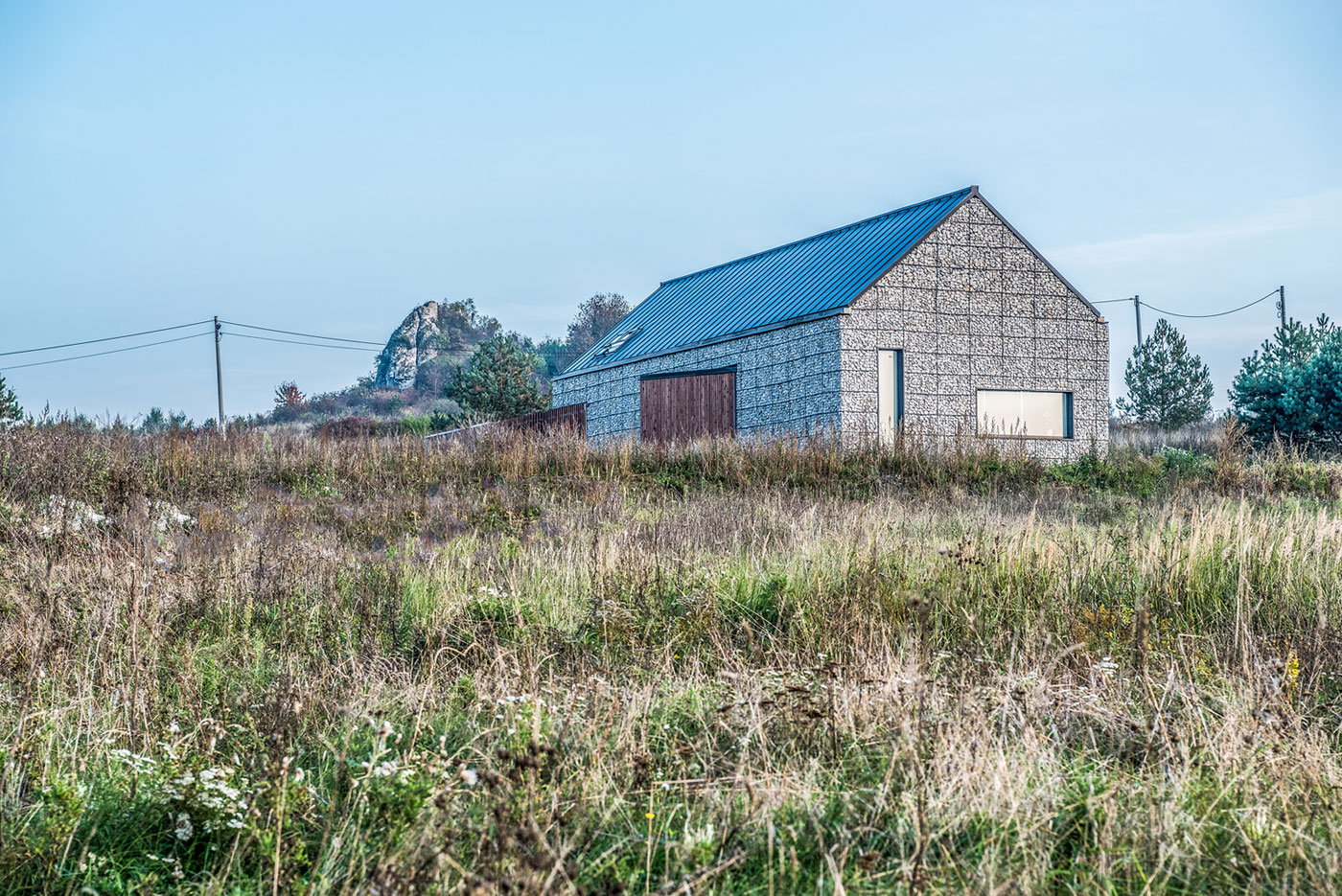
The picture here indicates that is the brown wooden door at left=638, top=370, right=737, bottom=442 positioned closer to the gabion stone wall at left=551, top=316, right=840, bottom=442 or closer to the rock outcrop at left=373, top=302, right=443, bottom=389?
the gabion stone wall at left=551, top=316, right=840, bottom=442

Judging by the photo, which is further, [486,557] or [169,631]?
[486,557]

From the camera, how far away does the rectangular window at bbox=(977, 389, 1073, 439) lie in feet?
70.2

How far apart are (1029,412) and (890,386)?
3264 millimetres

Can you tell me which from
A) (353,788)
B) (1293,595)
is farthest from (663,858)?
(1293,595)

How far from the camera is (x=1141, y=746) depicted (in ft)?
12.0

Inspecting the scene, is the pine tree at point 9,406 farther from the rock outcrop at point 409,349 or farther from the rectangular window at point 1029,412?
the rock outcrop at point 409,349

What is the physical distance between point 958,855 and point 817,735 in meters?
0.89

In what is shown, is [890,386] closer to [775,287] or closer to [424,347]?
[775,287]

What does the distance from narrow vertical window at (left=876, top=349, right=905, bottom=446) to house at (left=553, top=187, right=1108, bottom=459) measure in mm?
27

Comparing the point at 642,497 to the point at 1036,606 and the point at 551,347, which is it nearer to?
the point at 1036,606

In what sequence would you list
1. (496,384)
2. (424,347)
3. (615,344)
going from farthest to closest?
(424,347) < (496,384) < (615,344)

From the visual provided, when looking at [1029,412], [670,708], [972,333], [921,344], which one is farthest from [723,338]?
[670,708]

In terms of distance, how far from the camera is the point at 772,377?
882 inches

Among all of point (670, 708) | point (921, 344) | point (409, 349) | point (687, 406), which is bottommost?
point (670, 708)
